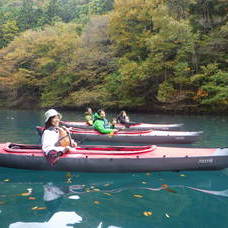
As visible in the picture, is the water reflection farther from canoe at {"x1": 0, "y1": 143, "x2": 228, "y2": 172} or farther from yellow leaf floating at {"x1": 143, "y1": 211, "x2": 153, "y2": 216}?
canoe at {"x1": 0, "y1": 143, "x2": 228, "y2": 172}

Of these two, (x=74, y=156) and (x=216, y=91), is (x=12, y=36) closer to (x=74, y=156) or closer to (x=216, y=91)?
(x=216, y=91)

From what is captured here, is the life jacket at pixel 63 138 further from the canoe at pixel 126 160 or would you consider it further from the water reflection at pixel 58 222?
the water reflection at pixel 58 222

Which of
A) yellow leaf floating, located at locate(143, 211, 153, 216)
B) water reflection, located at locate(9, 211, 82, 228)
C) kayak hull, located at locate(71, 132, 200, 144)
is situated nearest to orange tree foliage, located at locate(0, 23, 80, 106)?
kayak hull, located at locate(71, 132, 200, 144)

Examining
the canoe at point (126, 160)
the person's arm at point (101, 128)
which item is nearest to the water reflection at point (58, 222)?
the canoe at point (126, 160)

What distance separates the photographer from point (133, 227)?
3.82 meters

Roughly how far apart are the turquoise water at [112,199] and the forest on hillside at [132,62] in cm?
1495

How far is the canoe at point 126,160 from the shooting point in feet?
20.0

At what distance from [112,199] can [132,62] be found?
1991cm

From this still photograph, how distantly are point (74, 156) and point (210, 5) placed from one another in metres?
21.2

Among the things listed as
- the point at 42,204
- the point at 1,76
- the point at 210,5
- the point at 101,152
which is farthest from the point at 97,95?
the point at 42,204

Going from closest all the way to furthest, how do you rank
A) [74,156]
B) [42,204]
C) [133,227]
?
[133,227], [42,204], [74,156]

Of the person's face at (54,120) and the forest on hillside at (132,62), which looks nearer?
the person's face at (54,120)

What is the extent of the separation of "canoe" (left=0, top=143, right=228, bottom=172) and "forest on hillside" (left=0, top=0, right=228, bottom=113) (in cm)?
1407

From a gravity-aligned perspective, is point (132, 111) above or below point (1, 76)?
below
